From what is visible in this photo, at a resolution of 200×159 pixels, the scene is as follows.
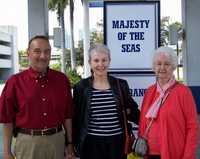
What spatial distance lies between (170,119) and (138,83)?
6.86ft

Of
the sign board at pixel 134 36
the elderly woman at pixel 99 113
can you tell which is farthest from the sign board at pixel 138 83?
the elderly woman at pixel 99 113

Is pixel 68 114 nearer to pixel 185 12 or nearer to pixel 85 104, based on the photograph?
pixel 85 104

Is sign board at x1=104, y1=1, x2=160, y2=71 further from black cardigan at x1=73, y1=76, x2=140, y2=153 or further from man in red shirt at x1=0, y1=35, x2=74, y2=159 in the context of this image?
man in red shirt at x1=0, y1=35, x2=74, y2=159

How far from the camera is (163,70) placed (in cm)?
419

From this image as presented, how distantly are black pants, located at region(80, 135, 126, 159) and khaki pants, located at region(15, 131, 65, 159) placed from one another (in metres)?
0.31

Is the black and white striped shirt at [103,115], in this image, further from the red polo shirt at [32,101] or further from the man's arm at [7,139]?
the man's arm at [7,139]

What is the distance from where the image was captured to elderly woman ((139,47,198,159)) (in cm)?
404

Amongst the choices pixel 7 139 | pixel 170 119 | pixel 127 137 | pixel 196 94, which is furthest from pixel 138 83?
pixel 196 94

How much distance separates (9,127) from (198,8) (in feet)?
17.2

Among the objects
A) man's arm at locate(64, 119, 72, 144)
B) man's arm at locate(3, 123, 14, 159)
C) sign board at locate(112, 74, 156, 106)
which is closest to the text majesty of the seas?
sign board at locate(112, 74, 156, 106)

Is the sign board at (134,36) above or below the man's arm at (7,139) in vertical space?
above

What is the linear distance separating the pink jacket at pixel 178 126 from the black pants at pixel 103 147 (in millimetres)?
595

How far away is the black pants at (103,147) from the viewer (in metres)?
4.53

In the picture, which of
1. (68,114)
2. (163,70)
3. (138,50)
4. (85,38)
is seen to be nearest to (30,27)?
(138,50)
